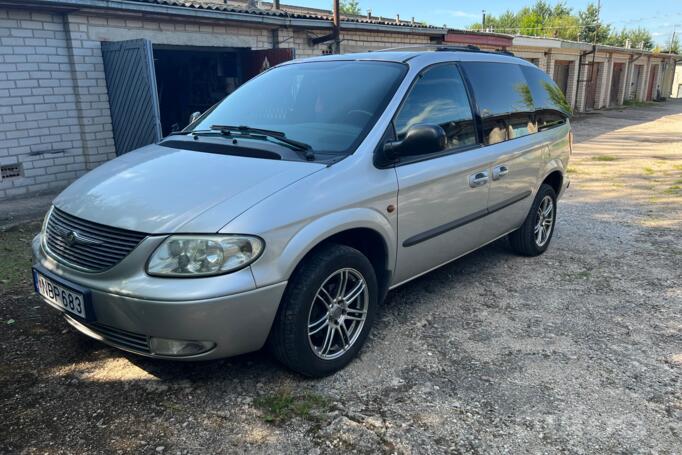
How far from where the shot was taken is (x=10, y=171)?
297 inches

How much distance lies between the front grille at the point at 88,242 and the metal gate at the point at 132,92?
507cm

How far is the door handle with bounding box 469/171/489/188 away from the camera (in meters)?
A: 3.93

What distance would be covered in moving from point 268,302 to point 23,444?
1316 mm

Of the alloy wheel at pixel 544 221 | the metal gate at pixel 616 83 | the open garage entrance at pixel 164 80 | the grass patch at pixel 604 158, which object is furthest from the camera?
the metal gate at pixel 616 83

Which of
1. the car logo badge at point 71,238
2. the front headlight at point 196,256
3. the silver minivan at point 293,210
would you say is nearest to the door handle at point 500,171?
the silver minivan at point 293,210

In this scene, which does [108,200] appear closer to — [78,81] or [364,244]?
[364,244]

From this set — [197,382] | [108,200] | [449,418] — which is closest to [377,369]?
[449,418]

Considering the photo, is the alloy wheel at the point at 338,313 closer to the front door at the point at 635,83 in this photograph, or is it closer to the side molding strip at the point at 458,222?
the side molding strip at the point at 458,222

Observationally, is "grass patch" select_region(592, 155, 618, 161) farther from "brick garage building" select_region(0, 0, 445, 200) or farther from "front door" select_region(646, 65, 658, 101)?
"front door" select_region(646, 65, 658, 101)

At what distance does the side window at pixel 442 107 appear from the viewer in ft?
11.5

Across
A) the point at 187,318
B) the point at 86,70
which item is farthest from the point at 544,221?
the point at 86,70

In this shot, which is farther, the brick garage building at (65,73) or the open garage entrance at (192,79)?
the open garage entrance at (192,79)

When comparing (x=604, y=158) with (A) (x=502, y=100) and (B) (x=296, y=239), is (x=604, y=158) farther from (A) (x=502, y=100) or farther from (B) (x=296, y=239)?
(B) (x=296, y=239)

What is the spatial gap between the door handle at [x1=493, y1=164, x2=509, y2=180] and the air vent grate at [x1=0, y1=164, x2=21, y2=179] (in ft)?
22.2
